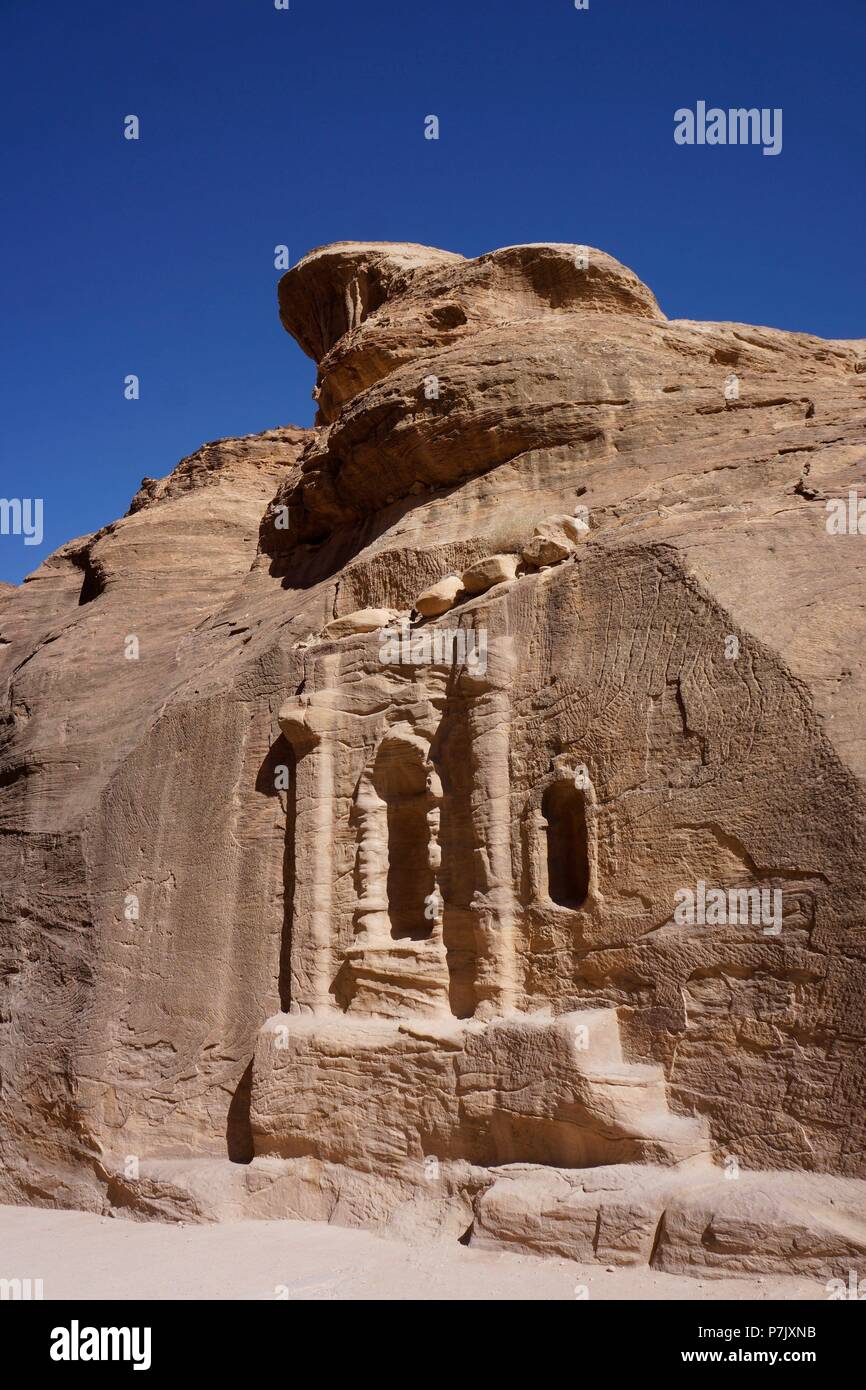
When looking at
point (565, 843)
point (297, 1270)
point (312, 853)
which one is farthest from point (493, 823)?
point (297, 1270)

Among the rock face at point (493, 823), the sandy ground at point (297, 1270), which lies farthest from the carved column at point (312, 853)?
the sandy ground at point (297, 1270)

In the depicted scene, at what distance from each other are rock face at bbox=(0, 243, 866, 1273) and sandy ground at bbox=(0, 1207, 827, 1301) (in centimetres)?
21

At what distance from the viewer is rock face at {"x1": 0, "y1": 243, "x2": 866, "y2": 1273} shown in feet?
27.4

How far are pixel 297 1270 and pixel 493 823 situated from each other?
12.2 ft

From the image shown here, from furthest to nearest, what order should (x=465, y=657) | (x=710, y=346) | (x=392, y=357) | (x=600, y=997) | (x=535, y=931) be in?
(x=392, y=357), (x=710, y=346), (x=465, y=657), (x=535, y=931), (x=600, y=997)

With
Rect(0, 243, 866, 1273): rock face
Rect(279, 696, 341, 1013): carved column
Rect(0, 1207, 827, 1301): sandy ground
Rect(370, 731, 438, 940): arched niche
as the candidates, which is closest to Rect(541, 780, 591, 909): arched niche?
Rect(0, 243, 866, 1273): rock face

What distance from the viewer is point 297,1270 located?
8.99 meters

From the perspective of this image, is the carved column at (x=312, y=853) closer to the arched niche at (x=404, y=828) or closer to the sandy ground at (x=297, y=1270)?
the arched niche at (x=404, y=828)

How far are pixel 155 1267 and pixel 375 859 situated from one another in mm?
3794

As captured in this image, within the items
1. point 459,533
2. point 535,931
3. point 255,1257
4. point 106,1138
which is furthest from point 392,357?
point 255,1257

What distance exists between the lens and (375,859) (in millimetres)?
11344

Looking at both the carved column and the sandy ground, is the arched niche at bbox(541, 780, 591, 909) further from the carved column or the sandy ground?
the sandy ground

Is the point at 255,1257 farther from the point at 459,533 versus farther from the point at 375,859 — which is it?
the point at 459,533

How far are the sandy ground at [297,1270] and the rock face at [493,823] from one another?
21 centimetres
